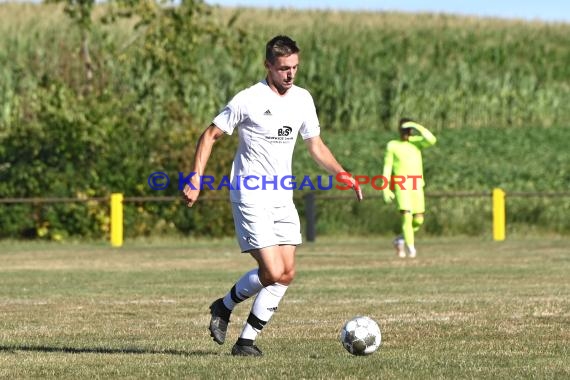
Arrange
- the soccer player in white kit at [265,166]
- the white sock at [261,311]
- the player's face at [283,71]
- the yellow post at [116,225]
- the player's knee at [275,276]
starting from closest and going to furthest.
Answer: the player's face at [283,71] → the soccer player in white kit at [265,166] → the player's knee at [275,276] → the white sock at [261,311] → the yellow post at [116,225]

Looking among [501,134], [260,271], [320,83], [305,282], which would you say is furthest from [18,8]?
[260,271]

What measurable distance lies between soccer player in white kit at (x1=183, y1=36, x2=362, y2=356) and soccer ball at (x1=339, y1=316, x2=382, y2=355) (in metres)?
0.61

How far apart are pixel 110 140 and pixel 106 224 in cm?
204

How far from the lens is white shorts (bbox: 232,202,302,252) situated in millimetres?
10352

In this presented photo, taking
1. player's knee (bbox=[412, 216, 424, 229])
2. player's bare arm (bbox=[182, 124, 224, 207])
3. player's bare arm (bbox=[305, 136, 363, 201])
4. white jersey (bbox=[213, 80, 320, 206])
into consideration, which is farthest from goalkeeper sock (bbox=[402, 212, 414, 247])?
player's bare arm (bbox=[182, 124, 224, 207])

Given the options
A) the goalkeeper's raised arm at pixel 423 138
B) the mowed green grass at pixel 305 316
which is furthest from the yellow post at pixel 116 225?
→ the goalkeeper's raised arm at pixel 423 138

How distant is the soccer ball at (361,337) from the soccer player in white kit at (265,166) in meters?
0.61

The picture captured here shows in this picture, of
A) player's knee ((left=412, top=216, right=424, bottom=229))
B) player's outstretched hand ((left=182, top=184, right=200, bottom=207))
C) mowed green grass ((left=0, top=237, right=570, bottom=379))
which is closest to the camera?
mowed green grass ((left=0, top=237, right=570, bottom=379))

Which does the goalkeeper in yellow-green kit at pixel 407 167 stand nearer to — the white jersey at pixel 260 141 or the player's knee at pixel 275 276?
the player's knee at pixel 275 276

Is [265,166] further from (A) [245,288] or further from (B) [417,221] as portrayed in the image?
(B) [417,221]

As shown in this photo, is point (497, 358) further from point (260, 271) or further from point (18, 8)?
point (18, 8)

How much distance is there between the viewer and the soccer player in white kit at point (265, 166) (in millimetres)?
10312

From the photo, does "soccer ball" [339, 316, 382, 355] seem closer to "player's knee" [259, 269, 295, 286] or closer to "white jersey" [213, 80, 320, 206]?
"player's knee" [259, 269, 295, 286]

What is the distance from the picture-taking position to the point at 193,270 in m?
23.1
